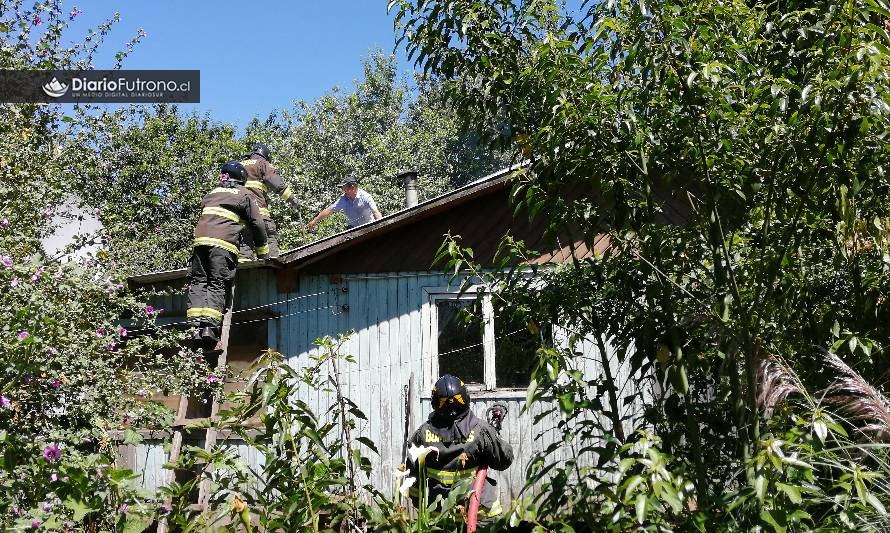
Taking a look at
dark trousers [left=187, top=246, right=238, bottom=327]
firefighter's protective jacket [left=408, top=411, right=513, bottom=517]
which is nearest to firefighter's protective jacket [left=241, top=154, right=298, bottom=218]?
dark trousers [left=187, top=246, right=238, bottom=327]

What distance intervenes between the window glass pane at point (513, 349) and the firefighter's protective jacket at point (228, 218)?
283 centimetres

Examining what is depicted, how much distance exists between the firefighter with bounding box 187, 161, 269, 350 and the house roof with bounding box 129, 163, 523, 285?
34 centimetres

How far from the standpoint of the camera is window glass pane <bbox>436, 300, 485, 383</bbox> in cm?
962

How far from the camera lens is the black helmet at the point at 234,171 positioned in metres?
9.10

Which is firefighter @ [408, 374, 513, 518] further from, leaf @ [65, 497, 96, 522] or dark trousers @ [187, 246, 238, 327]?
leaf @ [65, 497, 96, 522]

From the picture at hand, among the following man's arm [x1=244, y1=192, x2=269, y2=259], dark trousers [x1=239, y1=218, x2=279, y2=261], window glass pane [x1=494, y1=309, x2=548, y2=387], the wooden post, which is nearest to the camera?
window glass pane [x1=494, y1=309, x2=548, y2=387]

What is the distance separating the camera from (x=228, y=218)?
28.9 feet

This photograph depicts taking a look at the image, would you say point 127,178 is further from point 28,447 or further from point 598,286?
point 598,286

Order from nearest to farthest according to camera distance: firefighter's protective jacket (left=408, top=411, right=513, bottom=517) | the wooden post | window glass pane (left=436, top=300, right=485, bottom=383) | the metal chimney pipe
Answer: firefighter's protective jacket (left=408, top=411, right=513, bottom=517)
the wooden post
window glass pane (left=436, top=300, right=485, bottom=383)
the metal chimney pipe

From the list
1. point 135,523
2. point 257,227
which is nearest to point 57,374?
point 135,523

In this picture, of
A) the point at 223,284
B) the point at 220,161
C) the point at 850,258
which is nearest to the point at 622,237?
the point at 850,258

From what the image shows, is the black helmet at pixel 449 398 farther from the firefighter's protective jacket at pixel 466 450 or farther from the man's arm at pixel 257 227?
the man's arm at pixel 257 227

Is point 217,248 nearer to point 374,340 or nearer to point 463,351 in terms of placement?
point 374,340

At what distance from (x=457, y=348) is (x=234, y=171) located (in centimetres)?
305
